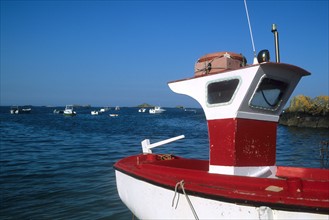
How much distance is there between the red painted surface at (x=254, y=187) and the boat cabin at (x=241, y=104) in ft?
2.26

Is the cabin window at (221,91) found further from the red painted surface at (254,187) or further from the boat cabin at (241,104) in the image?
the red painted surface at (254,187)

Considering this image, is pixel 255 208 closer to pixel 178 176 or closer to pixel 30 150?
pixel 178 176

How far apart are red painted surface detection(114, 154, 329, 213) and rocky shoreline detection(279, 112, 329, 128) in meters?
50.4

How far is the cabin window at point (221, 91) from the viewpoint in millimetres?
4961

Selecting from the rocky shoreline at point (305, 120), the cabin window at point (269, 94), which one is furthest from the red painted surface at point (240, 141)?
the rocky shoreline at point (305, 120)

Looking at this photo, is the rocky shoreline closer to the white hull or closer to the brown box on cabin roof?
the brown box on cabin roof

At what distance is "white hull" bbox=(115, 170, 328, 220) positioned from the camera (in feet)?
12.4

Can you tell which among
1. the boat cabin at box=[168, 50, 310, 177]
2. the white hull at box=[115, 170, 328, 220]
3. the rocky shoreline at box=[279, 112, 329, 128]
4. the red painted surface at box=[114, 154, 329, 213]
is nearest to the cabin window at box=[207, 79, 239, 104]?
the boat cabin at box=[168, 50, 310, 177]

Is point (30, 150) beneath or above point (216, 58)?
beneath

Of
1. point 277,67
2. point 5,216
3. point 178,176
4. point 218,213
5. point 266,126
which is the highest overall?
point 277,67

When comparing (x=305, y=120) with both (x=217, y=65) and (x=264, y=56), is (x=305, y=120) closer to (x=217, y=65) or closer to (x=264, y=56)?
(x=217, y=65)

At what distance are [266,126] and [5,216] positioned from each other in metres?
Result: 7.26

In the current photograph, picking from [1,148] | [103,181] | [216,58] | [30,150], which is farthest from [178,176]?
[1,148]

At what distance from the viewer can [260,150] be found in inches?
214
